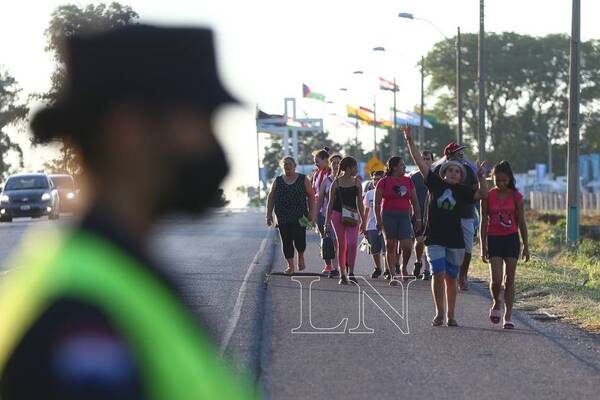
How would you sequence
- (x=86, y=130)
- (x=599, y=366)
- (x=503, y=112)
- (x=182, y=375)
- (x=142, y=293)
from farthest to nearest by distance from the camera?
(x=503, y=112) → (x=86, y=130) → (x=142, y=293) → (x=599, y=366) → (x=182, y=375)

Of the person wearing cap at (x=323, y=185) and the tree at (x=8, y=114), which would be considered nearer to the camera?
the person wearing cap at (x=323, y=185)

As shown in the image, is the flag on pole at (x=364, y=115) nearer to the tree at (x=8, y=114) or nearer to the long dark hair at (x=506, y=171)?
the tree at (x=8, y=114)

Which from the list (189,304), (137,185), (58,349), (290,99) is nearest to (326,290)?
(189,304)

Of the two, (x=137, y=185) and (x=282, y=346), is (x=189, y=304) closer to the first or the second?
(x=282, y=346)

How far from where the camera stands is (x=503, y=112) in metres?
98.9

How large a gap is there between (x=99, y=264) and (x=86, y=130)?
43.2 m

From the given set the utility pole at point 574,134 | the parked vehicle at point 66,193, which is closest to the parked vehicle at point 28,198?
the parked vehicle at point 66,193

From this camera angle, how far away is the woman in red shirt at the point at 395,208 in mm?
18156

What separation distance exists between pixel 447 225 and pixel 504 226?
1.66ft

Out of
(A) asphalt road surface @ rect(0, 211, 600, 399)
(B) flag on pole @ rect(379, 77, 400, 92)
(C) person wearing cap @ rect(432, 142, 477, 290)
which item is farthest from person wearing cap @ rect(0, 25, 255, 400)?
(B) flag on pole @ rect(379, 77, 400, 92)

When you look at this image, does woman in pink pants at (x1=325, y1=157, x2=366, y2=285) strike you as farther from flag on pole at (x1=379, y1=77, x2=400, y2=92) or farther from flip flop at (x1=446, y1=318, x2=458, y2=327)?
flag on pole at (x1=379, y1=77, x2=400, y2=92)

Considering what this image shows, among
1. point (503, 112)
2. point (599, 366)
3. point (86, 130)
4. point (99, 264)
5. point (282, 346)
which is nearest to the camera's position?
point (599, 366)

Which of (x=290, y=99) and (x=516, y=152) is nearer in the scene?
(x=516, y=152)

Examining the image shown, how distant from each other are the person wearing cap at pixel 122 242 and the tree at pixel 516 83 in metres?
28.3
